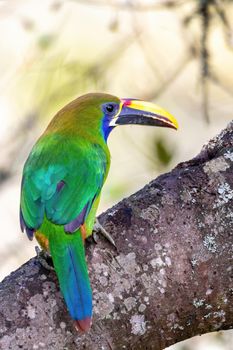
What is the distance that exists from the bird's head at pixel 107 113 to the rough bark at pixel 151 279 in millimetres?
556

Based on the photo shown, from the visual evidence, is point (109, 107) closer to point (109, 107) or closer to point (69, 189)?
point (109, 107)

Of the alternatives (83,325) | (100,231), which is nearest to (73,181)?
(100,231)

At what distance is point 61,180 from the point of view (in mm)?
2826

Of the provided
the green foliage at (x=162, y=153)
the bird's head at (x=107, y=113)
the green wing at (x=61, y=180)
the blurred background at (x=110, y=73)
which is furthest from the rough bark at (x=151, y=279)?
the blurred background at (x=110, y=73)

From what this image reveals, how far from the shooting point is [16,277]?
2424mm

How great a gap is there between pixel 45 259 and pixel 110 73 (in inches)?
129

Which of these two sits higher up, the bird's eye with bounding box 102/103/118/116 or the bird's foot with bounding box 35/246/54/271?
the bird's eye with bounding box 102/103/118/116

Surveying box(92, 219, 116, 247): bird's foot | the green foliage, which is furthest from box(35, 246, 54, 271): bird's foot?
the green foliage

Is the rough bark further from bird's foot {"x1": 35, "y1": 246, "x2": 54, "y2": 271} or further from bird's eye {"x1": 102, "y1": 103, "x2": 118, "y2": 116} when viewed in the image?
bird's eye {"x1": 102, "y1": 103, "x2": 118, "y2": 116}

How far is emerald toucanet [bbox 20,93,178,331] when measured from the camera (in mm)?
2436

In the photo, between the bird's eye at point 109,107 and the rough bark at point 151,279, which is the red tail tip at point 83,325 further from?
the bird's eye at point 109,107

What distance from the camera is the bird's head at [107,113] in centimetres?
313

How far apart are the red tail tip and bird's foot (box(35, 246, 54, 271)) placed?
25cm

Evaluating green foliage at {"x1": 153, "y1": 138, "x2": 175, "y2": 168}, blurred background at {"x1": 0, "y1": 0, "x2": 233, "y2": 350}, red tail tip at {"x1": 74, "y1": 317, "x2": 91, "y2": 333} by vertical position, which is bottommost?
red tail tip at {"x1": 74, "y1": 317, "x2": 91, "y2": 333}
